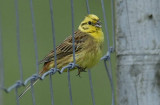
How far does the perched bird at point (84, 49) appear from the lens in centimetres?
541

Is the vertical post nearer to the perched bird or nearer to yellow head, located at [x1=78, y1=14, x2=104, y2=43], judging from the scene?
the perched bird

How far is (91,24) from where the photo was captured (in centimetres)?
576

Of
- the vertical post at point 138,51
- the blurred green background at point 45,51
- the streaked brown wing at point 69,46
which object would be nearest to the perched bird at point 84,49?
the streaked brown wing at point 69,46

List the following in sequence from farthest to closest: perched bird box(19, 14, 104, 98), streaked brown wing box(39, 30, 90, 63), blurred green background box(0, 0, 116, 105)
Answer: blurred green background box(0, 0, 116, 105)
streaked brown wing box(39, 30, 90, 63)
perched bird box(19, 14, 104, 98)

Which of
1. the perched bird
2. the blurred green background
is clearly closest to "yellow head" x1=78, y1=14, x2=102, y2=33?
the perched bird

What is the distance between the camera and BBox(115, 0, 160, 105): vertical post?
12.3 feet

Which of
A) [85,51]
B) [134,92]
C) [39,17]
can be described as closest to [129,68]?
[134,92]

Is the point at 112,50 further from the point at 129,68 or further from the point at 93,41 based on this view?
the point at 93,41

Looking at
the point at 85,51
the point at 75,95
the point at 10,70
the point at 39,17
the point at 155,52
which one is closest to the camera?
the point at 155,52

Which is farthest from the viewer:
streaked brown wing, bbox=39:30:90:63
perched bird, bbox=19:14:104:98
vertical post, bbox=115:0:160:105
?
streaked brown wing, bbox=39:30:90:63

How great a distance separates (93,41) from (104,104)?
7.75 feet

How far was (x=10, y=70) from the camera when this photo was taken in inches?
333

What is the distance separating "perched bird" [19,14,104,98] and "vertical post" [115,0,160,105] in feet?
4.83

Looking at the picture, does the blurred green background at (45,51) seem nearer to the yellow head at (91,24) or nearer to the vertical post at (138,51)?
the yellow head at (91,24)
